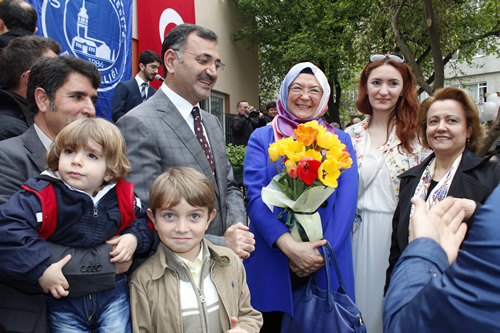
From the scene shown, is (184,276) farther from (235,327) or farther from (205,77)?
(205,77)

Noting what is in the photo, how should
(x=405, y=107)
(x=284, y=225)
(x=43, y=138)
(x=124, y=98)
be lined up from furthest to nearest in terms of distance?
(x=124, y=98)
(x=405, y=107)
(x=284, y=225)
(x=43, y=138)

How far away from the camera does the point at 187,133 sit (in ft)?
7.73

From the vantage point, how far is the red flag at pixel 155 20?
27.4 feet

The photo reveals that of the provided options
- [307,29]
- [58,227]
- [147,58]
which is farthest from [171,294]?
[307,29]

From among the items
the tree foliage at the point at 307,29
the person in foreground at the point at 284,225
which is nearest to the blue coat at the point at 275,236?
the person in foreground at the point at 284,225

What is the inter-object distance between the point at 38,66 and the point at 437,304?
2.13m

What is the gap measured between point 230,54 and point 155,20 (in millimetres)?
5698

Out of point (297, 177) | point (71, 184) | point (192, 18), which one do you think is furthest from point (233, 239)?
point (192, 18)

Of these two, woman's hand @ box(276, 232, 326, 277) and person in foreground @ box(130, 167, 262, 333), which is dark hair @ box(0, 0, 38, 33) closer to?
person in foreground @ box(130, 167, 262, 333)

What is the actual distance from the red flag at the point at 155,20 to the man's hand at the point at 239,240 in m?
7.11

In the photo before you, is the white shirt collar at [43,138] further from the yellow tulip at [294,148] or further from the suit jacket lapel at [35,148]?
the yellow tulip at [294,148]

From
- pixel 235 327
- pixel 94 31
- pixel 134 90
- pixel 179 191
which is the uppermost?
pixel 94 31

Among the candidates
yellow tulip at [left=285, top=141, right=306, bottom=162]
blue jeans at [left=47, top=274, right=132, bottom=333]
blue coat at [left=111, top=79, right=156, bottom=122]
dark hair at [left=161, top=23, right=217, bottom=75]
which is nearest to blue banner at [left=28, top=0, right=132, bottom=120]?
blue coat at [left=111, top=79, right=156, bottom=122]

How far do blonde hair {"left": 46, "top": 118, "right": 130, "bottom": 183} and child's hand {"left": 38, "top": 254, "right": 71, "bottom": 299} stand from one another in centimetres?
45
